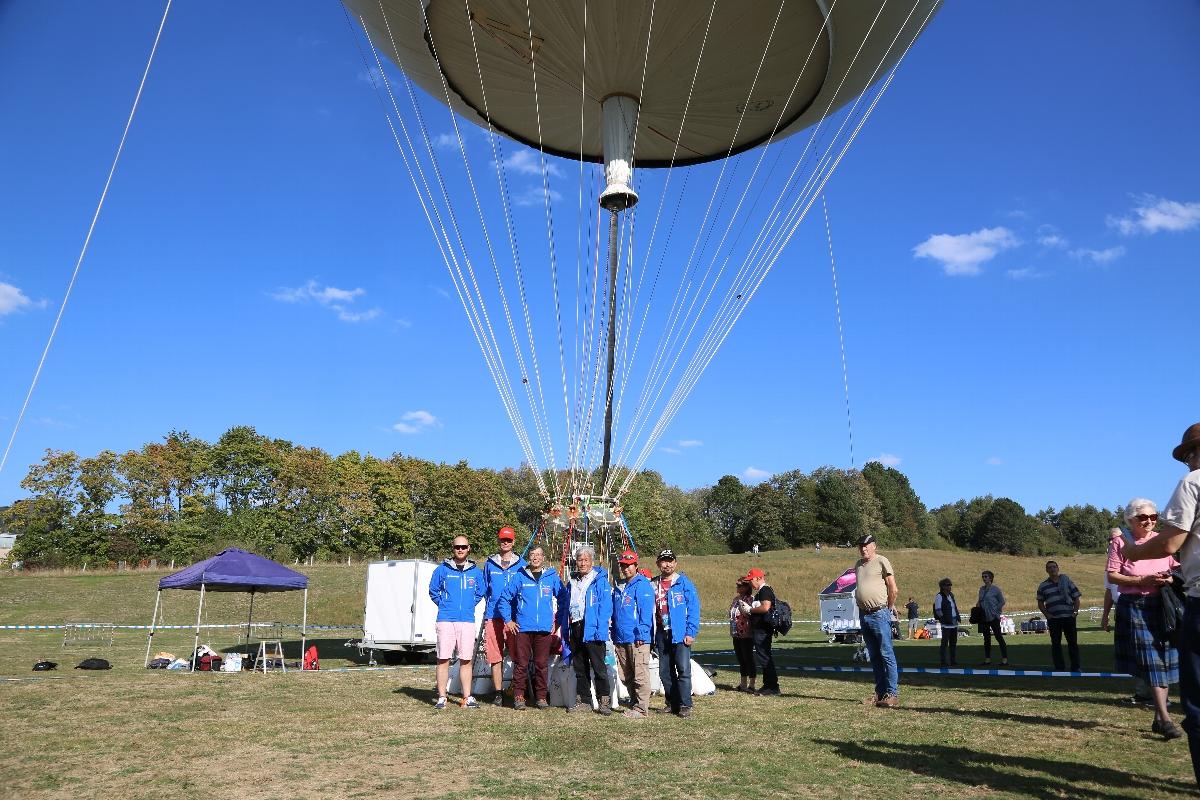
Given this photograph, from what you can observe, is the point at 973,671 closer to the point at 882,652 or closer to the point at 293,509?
the point at 882,652

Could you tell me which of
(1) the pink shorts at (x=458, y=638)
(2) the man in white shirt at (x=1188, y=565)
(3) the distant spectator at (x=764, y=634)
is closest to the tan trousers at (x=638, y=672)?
(1) the pink shorts at (x=458, y=638)

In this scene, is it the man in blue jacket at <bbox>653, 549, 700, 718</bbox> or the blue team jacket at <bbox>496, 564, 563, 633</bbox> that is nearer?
the man in blue jacket at <bbox>653, 549, 700, 718</bbox>

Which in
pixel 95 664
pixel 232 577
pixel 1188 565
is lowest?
pixel 95 664

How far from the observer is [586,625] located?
25.4ft

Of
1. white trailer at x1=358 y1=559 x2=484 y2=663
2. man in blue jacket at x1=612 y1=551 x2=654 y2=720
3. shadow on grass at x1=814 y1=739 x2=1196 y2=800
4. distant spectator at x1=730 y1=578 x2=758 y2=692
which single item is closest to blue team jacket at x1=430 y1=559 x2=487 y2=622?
man in blue jacket at x1=612 y1=551 x2=654 y2=720

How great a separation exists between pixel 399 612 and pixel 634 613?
32.8 feet

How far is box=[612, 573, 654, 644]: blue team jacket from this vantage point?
7.59 metres

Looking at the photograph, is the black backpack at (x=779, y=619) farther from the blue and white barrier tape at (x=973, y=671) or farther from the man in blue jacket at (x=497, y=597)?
the man in blue jacket at (x=497, y=597)

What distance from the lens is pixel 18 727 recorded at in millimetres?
6484

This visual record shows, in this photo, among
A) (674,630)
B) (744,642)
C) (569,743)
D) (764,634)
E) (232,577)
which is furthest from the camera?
(232,577)

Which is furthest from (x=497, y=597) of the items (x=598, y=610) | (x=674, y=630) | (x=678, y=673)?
(x=678, y=673)

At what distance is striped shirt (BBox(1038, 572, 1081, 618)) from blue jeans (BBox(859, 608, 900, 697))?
4.12 meters

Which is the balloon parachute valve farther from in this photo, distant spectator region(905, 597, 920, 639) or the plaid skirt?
distant spectator region(905, 597, 920, 639)

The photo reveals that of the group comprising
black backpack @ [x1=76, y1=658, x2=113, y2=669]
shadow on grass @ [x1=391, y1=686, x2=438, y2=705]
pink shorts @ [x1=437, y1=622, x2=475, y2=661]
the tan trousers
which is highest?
pink shorts @ [x1=437, y1=622, x2=475, y2=661]
